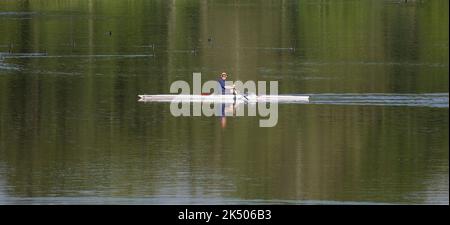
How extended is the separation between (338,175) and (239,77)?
849 inches

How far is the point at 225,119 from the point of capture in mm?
42531

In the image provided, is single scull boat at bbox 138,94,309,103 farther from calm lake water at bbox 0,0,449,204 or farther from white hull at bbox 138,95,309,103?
calm lake water at bbox 0,0,449,204

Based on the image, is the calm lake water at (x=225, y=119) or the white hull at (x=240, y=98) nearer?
the calm lake water at (x=225, y=119)

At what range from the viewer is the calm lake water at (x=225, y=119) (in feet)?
106

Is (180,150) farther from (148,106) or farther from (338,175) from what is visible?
(148,106)

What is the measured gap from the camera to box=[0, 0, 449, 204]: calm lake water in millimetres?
32375

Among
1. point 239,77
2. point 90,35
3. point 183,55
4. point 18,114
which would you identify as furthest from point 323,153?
point 90,35

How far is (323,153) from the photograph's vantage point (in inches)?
1436
